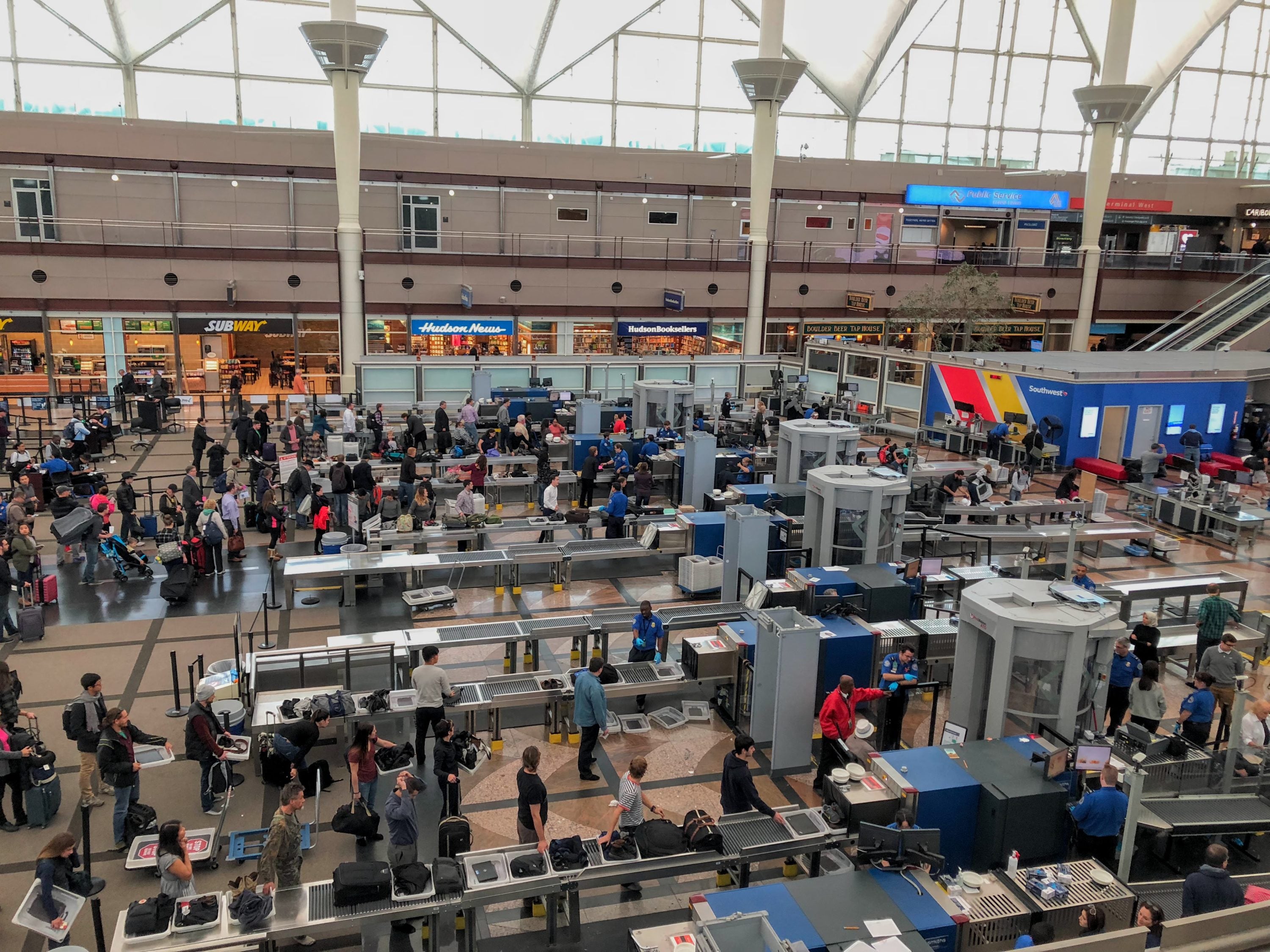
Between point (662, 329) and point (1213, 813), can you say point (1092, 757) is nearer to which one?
point (1213, 813)

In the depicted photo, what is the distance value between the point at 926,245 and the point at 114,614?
34.2m

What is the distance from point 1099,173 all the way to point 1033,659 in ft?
118

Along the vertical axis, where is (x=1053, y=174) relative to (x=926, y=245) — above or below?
above

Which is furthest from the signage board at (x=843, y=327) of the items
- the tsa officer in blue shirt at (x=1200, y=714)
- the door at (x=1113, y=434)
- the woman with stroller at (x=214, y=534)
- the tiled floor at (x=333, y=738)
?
the tsa officer in blue shirt at (x=1200, y=714)

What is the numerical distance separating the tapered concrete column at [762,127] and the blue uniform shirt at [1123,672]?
83.8 feet

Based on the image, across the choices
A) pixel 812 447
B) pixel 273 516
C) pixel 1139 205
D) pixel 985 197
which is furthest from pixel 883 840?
pixel 1139 205

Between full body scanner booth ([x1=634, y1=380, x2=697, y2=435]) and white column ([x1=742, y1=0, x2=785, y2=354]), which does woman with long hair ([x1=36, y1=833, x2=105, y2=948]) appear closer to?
full body scanner booth ([x1=634, y1=380, x2=697, y2=435])

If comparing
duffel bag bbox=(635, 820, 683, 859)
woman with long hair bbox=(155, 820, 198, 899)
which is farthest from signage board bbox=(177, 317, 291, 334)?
duffel bag bbox=(635, 820, 683, 859)

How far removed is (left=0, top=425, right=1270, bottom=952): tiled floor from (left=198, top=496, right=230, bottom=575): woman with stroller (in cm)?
42

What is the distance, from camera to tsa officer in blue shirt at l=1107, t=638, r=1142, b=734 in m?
11.1

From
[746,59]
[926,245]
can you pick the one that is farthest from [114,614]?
[926,245]

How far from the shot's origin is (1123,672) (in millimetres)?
11109

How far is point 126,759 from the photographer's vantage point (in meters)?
8.55

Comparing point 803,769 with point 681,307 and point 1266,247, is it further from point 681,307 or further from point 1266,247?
point 1266,247
